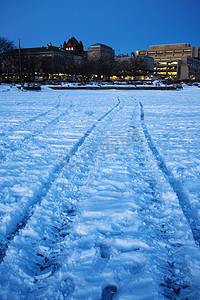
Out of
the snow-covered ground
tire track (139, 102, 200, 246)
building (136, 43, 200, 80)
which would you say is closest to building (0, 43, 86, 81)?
building (136, 43, 200, 80)

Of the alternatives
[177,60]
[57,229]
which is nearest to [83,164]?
[57,229]

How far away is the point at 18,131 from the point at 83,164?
358cm

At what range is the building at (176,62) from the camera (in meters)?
Result: 127

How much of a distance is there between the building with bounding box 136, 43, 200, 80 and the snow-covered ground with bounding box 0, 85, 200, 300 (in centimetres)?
12471

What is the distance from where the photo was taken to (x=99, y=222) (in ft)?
8.77

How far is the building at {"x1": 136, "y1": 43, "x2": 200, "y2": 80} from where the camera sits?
12707 cm

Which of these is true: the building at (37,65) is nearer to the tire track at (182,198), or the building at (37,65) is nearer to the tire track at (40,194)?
the tire track at (40,194)

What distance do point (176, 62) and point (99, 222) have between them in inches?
5681

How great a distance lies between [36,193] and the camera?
326cm

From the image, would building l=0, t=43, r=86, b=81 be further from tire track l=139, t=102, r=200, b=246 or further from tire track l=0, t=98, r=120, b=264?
tire track l=139, t=102, r=200, b=246

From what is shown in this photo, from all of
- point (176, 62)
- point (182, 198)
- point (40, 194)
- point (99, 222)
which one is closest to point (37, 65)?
point (40, 194)

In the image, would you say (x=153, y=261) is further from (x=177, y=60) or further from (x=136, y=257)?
(x=177, y=60)

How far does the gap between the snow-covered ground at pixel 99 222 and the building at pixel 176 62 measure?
125m

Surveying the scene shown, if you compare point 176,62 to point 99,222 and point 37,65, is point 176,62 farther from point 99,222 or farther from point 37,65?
point 99,222
